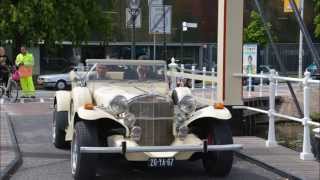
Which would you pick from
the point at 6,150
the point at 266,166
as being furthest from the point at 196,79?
the point at 266,166

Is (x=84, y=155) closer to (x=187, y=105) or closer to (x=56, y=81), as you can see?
(x=187, y=105)

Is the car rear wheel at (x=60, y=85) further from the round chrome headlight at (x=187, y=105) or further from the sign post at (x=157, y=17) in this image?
the round chrome headlight at (x=187, y=105)

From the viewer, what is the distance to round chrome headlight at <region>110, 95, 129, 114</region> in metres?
8.11

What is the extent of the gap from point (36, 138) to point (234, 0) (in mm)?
4521

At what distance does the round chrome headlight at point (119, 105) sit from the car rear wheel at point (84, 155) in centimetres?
35

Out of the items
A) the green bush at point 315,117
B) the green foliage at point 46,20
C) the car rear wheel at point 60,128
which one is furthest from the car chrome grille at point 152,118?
the green foliage at point 46,20

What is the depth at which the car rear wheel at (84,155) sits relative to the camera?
7750 mm

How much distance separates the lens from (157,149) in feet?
24.9

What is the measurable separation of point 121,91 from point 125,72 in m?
1.00

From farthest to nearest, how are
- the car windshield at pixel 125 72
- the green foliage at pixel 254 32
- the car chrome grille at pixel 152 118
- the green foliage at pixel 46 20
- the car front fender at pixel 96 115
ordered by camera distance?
the green foliage at pixel 254 32, the green foliage at pixel 46 20, the car windshield at pixel 125 72, the car chrome grille at pixel 152 118, the car front fender at pixel 96 115

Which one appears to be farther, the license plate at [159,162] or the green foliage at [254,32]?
the green foliage at [254,32]

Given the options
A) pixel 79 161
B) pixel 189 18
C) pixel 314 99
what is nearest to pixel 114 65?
pixel 79 161

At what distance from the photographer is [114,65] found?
9.82 meters

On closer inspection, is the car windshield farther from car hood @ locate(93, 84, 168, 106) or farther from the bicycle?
the bicycle
